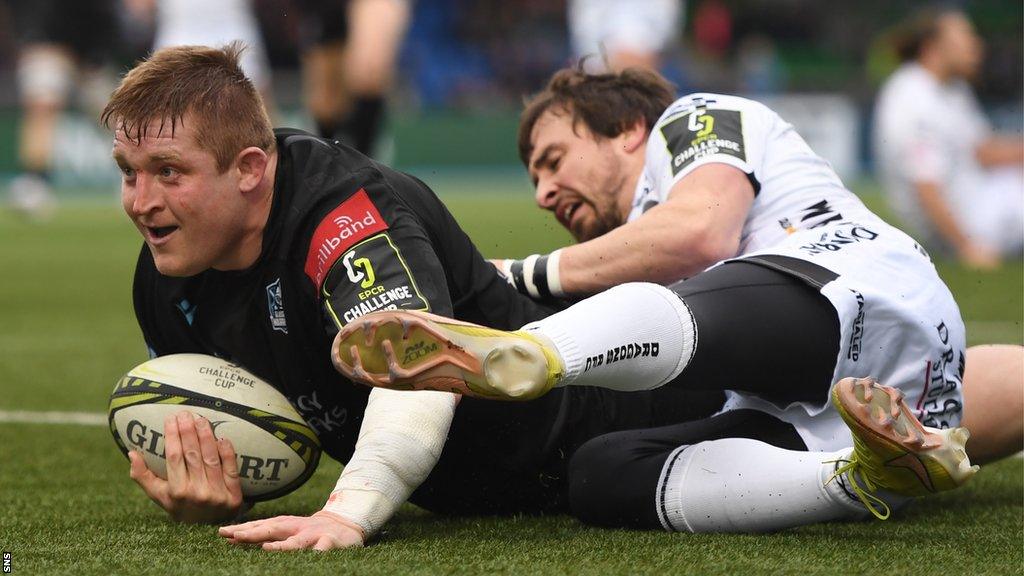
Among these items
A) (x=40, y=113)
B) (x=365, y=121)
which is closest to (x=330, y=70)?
(x=365, y=121)

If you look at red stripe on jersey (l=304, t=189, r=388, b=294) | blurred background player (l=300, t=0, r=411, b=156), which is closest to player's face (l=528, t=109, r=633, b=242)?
red stripe on jersey (l=304, t=189, r=388, b=294)

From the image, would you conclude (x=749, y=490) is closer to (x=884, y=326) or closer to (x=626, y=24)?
(x=884, y=326)

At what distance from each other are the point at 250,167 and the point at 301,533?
2.39ft

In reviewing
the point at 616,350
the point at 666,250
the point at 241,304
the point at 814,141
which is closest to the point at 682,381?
the point at 616,350

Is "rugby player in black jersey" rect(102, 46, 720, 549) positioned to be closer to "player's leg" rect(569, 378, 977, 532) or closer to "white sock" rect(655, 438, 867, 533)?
"player's leg" rect(569, 378, 977, 532)

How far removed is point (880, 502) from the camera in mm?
2637

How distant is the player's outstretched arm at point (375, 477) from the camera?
2.54 metres

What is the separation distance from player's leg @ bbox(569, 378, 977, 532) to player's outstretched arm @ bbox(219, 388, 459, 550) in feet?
1.26

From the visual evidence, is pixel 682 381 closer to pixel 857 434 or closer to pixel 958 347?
pixel 857 434

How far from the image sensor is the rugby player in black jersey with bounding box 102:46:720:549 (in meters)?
2.63

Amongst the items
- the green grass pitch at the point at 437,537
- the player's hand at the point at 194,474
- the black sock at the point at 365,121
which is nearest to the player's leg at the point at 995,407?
the green grass pitch at the point at 437,537

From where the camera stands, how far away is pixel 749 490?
2736 millimetres

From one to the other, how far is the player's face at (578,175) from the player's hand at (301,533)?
127cm

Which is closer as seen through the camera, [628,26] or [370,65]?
[370,65]
